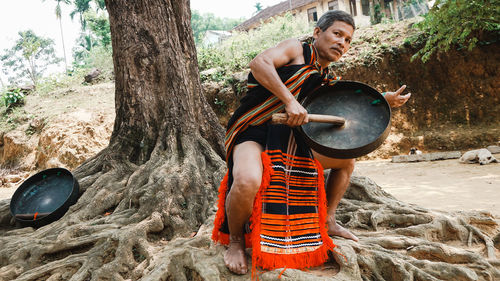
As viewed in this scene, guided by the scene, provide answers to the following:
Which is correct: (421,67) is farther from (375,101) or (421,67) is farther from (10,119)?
(10,119)

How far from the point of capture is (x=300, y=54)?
2312mm

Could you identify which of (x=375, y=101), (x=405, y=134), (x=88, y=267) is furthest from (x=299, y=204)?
(x=405, y=134)

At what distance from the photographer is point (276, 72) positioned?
207 centimetres

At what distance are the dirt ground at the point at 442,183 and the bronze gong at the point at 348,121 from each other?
2.36m

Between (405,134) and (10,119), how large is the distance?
1487cm

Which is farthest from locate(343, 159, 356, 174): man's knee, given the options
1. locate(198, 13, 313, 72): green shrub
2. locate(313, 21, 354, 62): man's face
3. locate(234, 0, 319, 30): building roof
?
locate(234, 0, 319, 30): building roof

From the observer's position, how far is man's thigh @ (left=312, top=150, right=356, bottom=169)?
7.92 feet

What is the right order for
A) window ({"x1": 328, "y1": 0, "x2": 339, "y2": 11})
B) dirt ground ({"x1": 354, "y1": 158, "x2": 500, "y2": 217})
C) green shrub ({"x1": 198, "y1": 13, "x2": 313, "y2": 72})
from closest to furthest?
dirt ground ({"x1": 354, "y1": 158, "x2": 500, "y2": 217})
green shrub ({"x1": 198, "y1": 13, "x2": 313, "y2": 72})
window ({"x1": 328, "y1": 0, "x2": 339, "y2": 11})

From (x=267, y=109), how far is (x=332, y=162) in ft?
2.26

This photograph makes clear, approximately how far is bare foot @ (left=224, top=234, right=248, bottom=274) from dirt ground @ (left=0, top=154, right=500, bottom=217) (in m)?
3.00

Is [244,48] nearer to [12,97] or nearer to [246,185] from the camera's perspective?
[12,97]

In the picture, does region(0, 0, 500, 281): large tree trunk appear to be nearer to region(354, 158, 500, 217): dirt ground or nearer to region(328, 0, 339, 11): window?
region(354, 158, 500, 217): dirt ground

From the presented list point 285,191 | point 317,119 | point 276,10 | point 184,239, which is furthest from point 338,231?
point 276,10

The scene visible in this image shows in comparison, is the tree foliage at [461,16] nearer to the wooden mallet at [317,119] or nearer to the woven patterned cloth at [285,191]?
the woven patterned cloth at [285,191]
